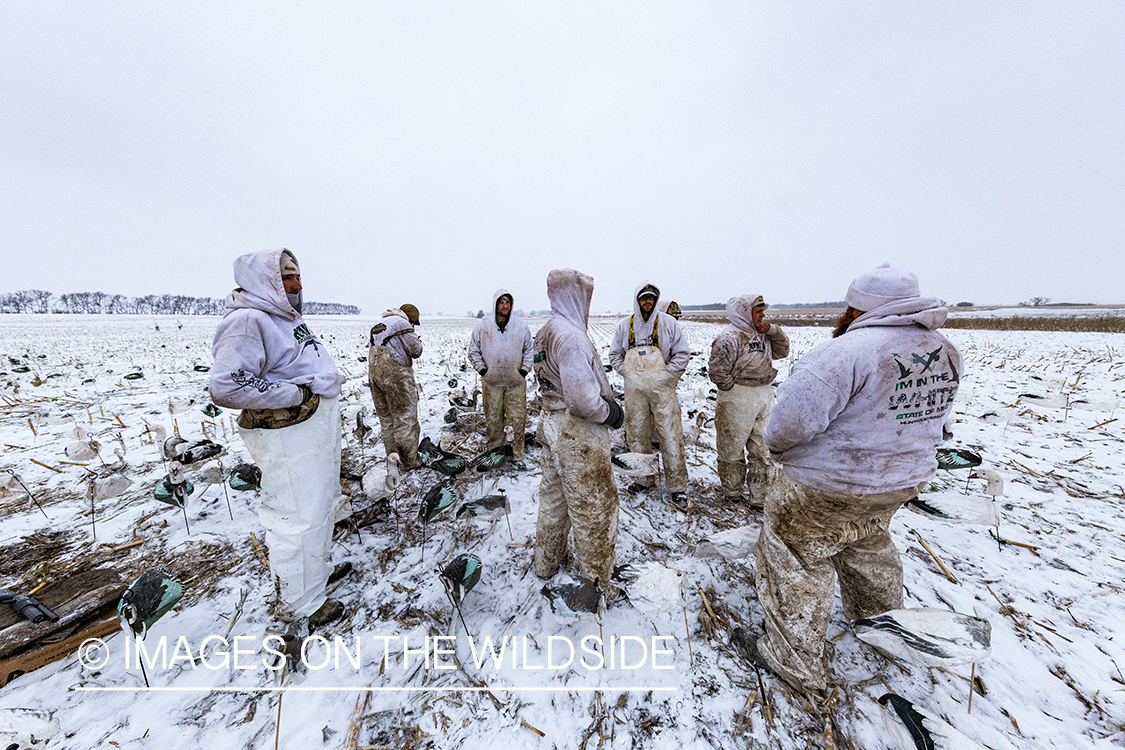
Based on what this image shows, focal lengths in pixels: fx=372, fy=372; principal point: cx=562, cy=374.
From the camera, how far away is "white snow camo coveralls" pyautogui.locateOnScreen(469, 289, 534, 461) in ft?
18.5

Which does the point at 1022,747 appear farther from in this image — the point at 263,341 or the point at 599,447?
the point at 263,341

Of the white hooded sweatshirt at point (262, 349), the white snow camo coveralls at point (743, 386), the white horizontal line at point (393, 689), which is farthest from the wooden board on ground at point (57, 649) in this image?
the white snow camo coveralls at point (743, 386)

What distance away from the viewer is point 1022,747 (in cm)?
222

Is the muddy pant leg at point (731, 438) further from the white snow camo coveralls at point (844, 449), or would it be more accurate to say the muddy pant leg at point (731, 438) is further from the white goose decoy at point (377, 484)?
the white goose decoy at point (377, 484)

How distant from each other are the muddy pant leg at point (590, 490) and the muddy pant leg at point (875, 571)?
5.38ft

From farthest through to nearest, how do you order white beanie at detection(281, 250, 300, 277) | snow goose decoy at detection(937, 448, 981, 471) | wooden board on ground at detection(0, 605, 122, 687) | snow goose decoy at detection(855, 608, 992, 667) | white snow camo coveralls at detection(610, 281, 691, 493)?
white snow camo coveralls at detection(610, 281, 691, 493)
snow goose decoy at detection(937, 448, 981, 471)
white beanie at detection(281, 250, 300, 277)
wooden board on ground at detection(0, 605, 122, 687)
snow goose decoy at detection(855, 608, 992, 667)

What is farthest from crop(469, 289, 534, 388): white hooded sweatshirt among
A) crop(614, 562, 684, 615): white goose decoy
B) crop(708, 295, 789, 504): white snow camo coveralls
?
crop(614, 562, 684, 615): white goose decoy

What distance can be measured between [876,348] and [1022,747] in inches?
102

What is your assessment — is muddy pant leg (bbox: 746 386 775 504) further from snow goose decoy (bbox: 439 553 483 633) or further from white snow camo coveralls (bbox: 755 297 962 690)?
snow goose decoy (bbox: 439 553 483 633)

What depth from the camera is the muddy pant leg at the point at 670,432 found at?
4637mm

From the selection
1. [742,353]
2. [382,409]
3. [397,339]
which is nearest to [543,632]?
[742,353]

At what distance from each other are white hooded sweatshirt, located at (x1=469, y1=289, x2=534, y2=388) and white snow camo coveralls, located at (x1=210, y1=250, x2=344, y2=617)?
2670 millimetres

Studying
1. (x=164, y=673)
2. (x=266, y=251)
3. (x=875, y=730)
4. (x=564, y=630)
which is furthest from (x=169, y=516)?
(x=875, y=730)

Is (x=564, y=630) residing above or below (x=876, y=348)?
below
